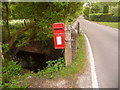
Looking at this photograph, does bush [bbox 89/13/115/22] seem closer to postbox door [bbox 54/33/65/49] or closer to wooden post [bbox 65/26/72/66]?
wooden post [bbox 65/26/72/66]

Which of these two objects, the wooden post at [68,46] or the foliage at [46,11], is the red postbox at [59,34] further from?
the foliage at [46,11]

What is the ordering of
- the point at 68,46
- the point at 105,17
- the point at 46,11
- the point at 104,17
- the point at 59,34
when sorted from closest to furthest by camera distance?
the point at 59,34 → the point at 68,46 → the point at 46,11 → the point at 105,17 → the point at 104,17

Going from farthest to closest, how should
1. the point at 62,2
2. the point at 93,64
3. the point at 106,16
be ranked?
the point at 106,16, the point at 62,2, the point at 93,64

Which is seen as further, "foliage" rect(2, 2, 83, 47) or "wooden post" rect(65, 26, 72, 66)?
"foliage" rect(2, 2, 83, 47)

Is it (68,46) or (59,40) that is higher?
(59,40)

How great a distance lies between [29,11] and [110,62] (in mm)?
4968

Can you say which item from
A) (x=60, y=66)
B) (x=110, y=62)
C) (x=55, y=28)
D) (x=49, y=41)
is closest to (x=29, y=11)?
(x=49, y=41)

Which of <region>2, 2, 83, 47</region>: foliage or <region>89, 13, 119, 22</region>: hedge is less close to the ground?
<region>89, 13, 119, 22</region>: hedge

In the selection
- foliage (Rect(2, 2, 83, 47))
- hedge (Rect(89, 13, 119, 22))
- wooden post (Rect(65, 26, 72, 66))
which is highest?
hedge (Rect(89, 13, 119, 22))

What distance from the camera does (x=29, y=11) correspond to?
607 centimetres

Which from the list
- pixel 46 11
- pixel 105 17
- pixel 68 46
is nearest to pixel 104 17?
pixel 105 17

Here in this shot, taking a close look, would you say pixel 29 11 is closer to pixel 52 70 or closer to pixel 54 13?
pixel 54 13

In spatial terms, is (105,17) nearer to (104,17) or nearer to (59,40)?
(104,17)

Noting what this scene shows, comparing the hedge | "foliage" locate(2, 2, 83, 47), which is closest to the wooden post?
"foliage" locate(2, 2, 83, 47)
